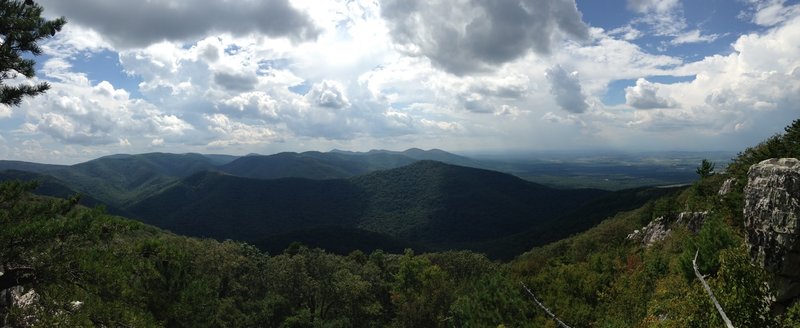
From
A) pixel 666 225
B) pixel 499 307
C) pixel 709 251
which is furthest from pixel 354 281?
pixel 709 251

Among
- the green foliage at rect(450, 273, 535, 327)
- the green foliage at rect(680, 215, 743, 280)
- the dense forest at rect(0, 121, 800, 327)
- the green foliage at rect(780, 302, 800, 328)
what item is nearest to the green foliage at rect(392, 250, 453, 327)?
the dense forest at rect(0, 121, 800, 327)

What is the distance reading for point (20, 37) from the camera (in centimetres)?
1248

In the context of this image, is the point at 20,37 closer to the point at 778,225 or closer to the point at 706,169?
the point at 778,225

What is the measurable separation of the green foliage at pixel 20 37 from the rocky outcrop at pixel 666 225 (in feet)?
144

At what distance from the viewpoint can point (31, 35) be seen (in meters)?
12.8

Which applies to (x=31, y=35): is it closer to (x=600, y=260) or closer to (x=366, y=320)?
(x=600, y=260)

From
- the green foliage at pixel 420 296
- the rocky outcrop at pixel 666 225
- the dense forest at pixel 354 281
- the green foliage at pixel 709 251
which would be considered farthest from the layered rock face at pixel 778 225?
the green foliage at pixel 420 296

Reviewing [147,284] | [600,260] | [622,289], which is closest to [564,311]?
[622,289]

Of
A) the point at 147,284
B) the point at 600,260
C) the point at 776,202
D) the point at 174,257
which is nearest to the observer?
the point at 776,202

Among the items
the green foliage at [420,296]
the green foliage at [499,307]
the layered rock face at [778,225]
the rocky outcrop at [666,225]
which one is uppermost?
the layered rock face at [778,225]

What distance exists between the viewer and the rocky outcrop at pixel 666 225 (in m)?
36.2

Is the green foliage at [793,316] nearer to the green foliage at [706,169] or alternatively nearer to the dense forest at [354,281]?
the dense forest at [354,281]

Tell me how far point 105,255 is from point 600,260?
39.0m

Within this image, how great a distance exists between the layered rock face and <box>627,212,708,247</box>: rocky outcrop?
29.3m
